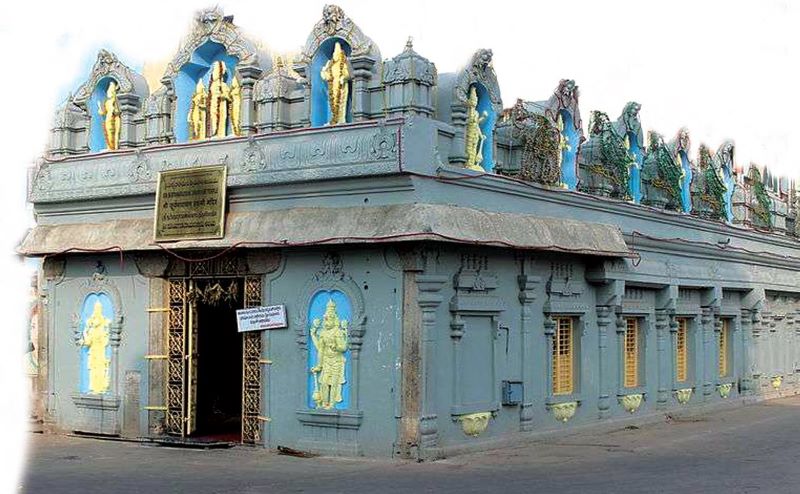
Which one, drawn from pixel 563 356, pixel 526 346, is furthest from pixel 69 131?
pixel 563 356

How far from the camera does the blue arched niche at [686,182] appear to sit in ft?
81.2

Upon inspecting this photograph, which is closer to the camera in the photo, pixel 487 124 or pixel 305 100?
pixel 305 100

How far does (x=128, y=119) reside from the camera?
18.3m

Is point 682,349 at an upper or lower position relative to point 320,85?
lower

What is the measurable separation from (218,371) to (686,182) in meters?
11.8

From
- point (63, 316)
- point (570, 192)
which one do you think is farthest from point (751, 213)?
point (63, 316)

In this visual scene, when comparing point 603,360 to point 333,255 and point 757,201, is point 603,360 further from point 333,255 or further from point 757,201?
point 757,201

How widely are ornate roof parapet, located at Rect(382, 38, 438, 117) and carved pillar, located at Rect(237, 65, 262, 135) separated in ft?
8.44

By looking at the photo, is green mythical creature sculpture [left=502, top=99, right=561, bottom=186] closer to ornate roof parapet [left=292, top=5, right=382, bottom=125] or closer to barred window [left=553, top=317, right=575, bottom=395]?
barred window [left=553, top=317, right=575, bottom=395]

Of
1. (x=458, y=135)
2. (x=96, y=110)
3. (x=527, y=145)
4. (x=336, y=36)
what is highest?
(x=336, y=36)

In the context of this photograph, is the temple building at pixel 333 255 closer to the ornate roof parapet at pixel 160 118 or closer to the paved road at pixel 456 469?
the ornate roof parapet at pixel 160 118

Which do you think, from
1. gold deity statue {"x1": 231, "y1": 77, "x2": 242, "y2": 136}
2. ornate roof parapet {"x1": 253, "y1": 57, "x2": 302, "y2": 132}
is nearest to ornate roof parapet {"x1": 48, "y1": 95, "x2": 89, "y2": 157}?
gold deity statue {"x1": 231, "y1": 77, "x2": 242, "y2": 136}

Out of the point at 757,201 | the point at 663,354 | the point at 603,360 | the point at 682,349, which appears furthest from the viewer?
the point at 757,201

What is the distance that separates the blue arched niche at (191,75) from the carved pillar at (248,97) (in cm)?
68
